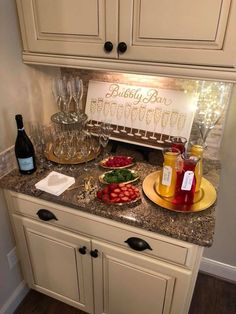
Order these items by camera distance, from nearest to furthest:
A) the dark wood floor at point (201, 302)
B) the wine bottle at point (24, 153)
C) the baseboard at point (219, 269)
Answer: the wine bottle at point (24, 153) < the dark wood floor at point (201, 302) < the baseboard at point (219, 269)

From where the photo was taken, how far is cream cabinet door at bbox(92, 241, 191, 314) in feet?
3.40

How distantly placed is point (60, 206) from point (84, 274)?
Result: 0.40 m

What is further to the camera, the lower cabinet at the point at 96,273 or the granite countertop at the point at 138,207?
the lower cabinet at the point at 96,273

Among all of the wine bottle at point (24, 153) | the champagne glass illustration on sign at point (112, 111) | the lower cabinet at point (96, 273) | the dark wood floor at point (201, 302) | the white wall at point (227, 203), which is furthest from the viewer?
the dark wood floor at point (201, 302)

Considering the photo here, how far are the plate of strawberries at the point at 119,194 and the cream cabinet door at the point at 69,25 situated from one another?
21.5 inches

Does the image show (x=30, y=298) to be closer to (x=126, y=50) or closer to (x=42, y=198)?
(x=42, y=198)

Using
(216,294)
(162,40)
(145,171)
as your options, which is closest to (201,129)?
(145,171)

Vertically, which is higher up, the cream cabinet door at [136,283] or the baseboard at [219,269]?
the cream cabinet door at [136,283]

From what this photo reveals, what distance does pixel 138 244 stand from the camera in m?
1.00

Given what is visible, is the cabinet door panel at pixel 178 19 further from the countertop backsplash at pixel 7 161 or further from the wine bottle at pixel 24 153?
the countertop backsplash at pixel 7 161

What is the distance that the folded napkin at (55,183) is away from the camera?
1105 mm

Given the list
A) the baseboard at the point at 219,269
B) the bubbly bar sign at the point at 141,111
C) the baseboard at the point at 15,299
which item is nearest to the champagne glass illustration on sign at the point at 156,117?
the bubbly bar sign at the point at 141,111

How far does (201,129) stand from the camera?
128 centimetres

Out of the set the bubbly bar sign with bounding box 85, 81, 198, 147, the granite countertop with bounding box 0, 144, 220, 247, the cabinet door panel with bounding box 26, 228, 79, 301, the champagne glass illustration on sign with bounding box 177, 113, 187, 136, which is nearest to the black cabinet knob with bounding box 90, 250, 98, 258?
the cabinet door panel with bounding box 26, 228, 79, 301
